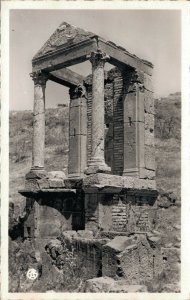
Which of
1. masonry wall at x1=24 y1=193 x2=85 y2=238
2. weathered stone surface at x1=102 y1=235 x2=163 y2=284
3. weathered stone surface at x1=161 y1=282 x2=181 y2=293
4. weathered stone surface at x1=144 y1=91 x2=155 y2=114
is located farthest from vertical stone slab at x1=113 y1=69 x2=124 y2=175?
weathered stone surface at x1=161 y1=282 x2=181 y2=293

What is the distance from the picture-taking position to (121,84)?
14086 mm

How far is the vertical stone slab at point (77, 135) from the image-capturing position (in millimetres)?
14664

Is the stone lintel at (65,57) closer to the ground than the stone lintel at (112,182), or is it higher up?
higher up

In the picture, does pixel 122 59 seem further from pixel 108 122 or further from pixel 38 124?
pixel 38 124

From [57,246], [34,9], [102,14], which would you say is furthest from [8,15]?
[57,246]

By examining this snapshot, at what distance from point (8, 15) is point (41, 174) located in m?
5.27

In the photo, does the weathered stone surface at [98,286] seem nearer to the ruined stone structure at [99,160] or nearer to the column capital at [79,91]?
the ruined stone structure at [99,160]

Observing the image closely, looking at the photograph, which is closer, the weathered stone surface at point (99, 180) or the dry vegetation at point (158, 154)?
the weathered stone surface at point (99, 180)

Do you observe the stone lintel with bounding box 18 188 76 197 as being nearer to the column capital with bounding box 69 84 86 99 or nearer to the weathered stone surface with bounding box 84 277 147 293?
the weathered stone surface with bounding box 84 277 147 293

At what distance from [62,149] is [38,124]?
14771mm

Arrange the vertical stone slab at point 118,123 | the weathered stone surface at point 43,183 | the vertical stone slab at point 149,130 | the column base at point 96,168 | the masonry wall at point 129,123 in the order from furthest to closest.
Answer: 1. the vertical stone slab at point 118,123
2. the vertical stone slab at point 149,130
3. the masonry wall at point 129,123
4. the weathered stone surface at point 43,183
5. the column base at point 96,168

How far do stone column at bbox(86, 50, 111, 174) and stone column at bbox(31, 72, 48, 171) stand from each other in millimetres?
2271

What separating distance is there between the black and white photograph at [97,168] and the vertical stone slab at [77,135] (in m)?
0.03

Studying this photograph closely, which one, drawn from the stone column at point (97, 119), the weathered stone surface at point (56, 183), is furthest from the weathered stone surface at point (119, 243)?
the weathered stone surface at point (56, 183)
